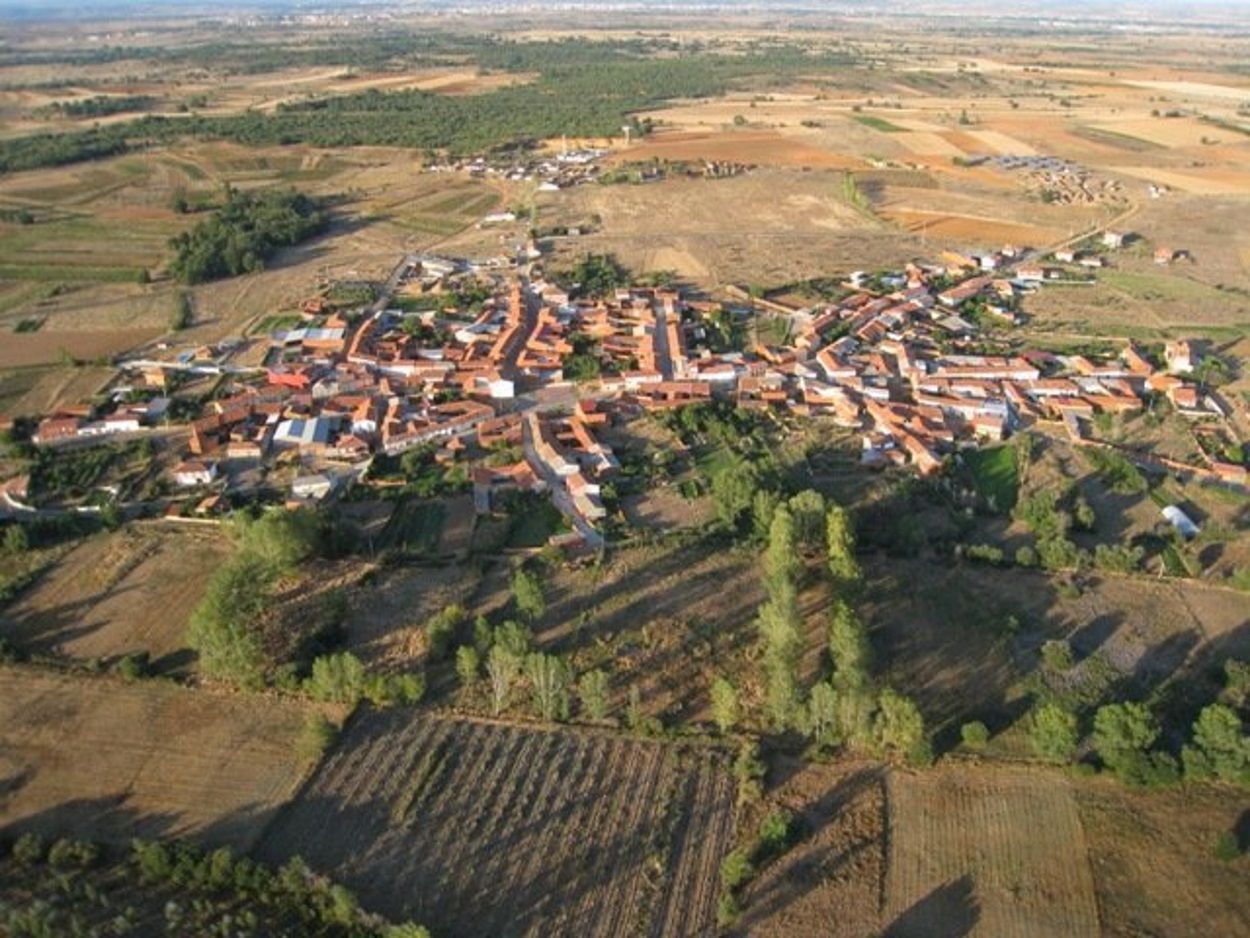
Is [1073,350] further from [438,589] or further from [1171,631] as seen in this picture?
[438,589]

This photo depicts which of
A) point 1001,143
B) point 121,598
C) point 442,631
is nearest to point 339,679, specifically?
point 442,631

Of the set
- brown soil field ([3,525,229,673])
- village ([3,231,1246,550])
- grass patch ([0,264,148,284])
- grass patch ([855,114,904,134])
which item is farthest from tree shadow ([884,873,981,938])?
grass patch ([855,114,904,134])

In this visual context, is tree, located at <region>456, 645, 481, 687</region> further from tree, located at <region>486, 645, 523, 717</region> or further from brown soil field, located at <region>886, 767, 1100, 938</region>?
brown soil field, located at <region>886, 767, 1100, 938</region>

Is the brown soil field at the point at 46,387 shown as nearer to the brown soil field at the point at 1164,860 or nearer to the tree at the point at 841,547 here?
the tree at the point at 841,547

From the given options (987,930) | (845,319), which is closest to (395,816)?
(987,930)

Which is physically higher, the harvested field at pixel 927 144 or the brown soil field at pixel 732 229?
the brown soil field at pixel 732 229

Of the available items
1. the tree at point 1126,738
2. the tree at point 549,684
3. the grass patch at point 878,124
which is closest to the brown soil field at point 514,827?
the tree at point 549,684
